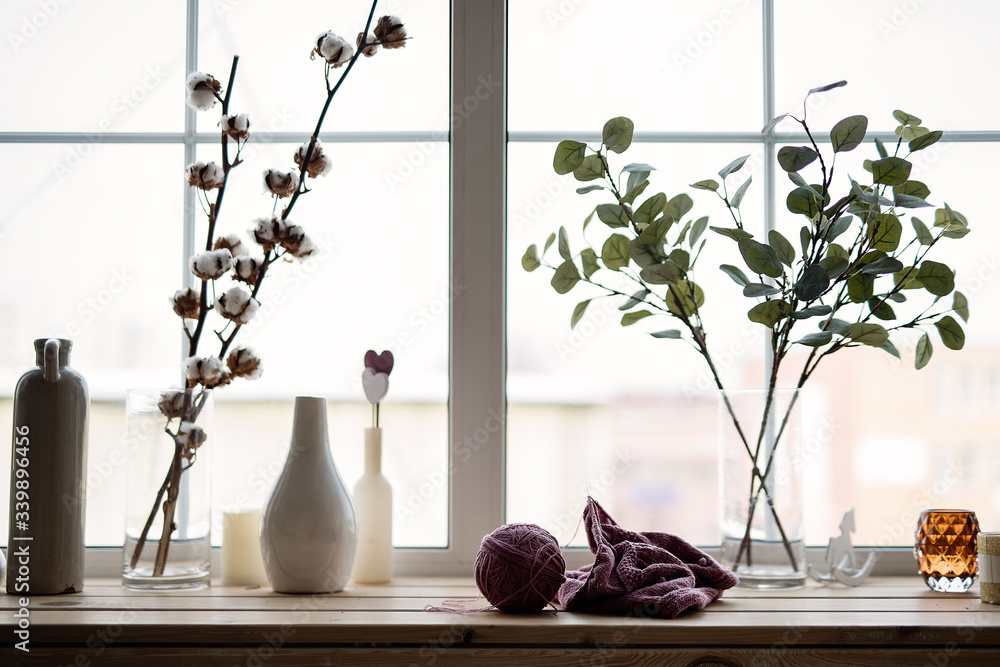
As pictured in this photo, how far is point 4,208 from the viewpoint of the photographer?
162cm

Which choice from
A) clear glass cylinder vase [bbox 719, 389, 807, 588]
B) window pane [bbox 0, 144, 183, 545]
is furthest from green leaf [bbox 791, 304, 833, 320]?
window pane [bbox 0, 144, 183, 545]

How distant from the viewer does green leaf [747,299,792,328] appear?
1333 millimetres

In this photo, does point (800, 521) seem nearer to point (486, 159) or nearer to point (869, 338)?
point (869, 338)

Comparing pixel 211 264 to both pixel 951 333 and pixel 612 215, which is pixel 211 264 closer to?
pixel 612 215

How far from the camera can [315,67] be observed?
164 centimetres

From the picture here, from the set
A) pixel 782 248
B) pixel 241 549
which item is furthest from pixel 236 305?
pixel 782 248

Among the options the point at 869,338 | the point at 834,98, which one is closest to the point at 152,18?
the point at 834,98

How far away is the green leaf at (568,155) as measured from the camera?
136cm

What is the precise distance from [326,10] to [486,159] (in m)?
0.45

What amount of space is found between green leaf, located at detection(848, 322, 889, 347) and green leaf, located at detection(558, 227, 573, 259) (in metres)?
0.48

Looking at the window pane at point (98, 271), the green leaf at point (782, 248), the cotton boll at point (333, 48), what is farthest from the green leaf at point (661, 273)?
the window pane at point (98, 271)

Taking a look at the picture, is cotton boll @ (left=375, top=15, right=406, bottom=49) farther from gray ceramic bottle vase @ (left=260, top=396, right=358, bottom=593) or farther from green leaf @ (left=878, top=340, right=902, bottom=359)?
green leaf @ (left=878, top=340, right=902, bottom=359)

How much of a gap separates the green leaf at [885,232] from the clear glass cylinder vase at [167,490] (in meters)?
1.13

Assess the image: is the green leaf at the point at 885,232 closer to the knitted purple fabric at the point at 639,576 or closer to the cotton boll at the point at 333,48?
the knitted purple fabric at the point at 639,576
